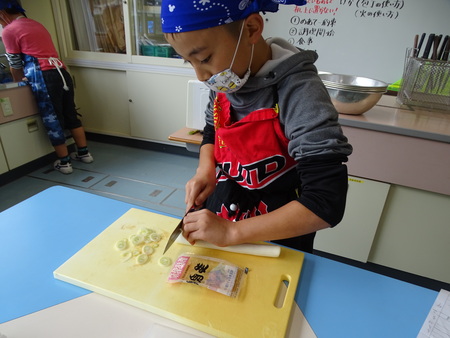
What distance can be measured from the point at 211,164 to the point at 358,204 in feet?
3.06

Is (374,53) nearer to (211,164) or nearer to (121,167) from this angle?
(211,164)

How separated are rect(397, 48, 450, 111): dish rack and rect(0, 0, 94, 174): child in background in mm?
2283

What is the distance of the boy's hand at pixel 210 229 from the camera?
2.06 ft

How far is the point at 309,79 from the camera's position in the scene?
609 millimetres

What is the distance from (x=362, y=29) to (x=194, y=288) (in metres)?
2.10

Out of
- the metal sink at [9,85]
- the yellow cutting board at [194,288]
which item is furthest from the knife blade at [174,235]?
the metal sink at [9,85]

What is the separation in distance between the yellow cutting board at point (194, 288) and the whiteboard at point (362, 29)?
187 centimetres

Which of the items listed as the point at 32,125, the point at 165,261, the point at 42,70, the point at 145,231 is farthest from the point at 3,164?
the point at 165,261

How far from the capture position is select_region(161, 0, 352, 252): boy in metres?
0.56

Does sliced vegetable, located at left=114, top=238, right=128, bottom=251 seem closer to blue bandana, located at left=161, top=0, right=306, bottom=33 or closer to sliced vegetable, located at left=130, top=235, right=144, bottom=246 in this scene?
sliced vegetable, located at left=130, top=235, right=144, bottom=246

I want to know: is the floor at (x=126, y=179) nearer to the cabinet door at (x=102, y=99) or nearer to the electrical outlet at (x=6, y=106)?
the cabinet door at (x=102, y=99)

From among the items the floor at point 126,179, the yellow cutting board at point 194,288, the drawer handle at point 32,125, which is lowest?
the floor at point 126,179

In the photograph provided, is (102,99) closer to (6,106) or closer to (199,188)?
(6,106)

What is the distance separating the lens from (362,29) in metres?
2.02
